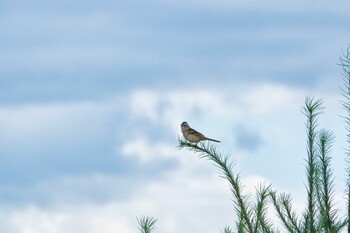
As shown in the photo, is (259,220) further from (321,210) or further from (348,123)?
(348,123)

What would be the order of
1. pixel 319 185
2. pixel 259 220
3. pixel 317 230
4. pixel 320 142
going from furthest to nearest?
pixel 320 142
pixel 319 185
pixel 259 220
pixel 317 230

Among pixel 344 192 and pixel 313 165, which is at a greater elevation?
pixel 313 165

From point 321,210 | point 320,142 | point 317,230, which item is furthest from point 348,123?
point 317,230

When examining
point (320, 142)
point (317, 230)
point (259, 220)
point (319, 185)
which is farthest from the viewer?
point (320, 142)

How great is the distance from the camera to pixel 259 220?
18.8 ft

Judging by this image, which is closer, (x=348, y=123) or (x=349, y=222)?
(x=349, y=222)

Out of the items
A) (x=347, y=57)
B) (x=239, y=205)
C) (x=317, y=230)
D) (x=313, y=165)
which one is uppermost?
(x=347, y=57)

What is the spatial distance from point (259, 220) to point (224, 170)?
2.53 ft

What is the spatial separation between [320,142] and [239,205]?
1.17 meters

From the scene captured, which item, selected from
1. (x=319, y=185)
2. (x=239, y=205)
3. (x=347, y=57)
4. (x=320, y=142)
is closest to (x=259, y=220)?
(x=239, y=205)

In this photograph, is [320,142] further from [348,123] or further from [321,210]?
[321,210]

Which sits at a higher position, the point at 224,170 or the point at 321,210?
the point at 224,170

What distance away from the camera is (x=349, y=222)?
5.32 meters

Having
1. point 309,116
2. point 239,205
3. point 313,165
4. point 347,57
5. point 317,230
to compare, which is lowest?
point 317,230
